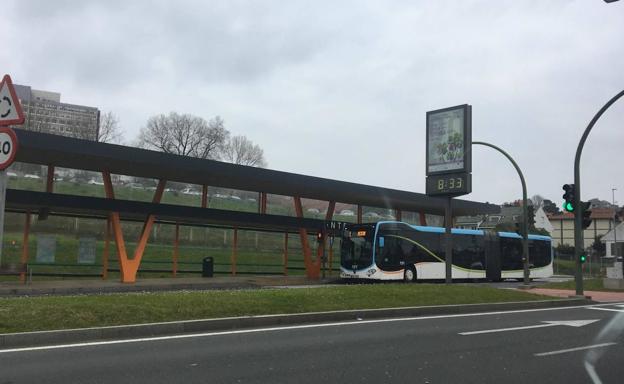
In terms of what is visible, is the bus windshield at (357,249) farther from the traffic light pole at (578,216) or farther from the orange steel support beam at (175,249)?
the traffic light pole at (578,216)

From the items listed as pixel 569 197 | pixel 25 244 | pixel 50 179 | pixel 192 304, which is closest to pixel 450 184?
pixel 569 197

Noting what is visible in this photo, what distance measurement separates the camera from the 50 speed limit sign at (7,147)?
832 cm

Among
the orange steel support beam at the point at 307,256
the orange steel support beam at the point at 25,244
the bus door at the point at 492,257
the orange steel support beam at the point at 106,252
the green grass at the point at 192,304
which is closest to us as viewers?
the green grass at the point at 192,304

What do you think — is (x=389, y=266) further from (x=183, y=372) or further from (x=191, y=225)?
(x=183, y=372)

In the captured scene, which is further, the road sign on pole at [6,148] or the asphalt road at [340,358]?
the road sign on pole at [6,148]

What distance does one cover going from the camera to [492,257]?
108 ft

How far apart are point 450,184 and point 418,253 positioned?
840 cm

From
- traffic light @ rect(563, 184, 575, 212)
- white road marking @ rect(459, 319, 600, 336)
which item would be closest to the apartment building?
traffic light @ rect(563, 184, 575, 212)

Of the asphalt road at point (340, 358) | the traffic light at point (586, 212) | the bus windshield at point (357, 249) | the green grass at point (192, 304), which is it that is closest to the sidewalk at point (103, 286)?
the bus windshield at point (357, 249)

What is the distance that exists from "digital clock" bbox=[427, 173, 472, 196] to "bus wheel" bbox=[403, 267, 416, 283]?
7400mm

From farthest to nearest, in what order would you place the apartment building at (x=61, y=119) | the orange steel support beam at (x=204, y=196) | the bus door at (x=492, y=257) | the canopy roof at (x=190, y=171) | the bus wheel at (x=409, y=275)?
the apartment building at (x=61, y=119)
the bus door at (x=492, y=257)
the bus wheel at (x=409, y=275)
the orange steel support beam at (x=204, y=196)
the canopy roof at (x=190, y=171)

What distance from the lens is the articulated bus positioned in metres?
27.5

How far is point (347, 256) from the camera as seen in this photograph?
28438 millimetres

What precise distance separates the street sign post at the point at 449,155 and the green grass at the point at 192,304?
5168mm
